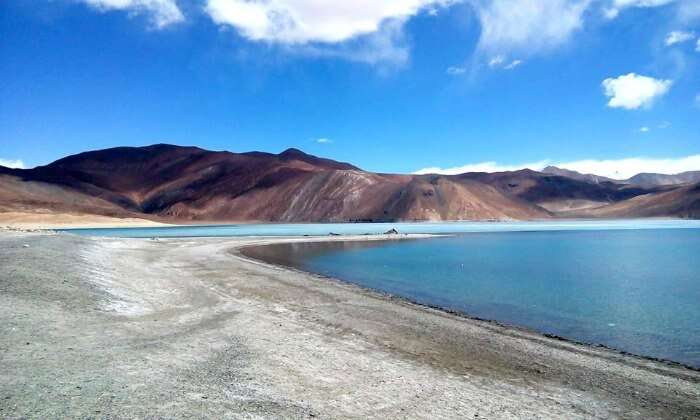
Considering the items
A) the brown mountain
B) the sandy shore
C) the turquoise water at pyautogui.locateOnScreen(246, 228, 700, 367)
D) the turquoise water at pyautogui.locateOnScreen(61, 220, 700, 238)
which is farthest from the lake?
the brown mountain

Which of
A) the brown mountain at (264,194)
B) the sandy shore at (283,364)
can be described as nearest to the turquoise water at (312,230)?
the brown mountain at (264,194)

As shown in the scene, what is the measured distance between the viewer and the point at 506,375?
8.21 meters

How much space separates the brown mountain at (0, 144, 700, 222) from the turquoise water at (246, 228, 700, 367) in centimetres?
9002

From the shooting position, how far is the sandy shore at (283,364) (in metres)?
5.90

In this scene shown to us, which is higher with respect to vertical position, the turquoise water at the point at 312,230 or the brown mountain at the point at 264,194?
the brown mountain at the point at 264,194

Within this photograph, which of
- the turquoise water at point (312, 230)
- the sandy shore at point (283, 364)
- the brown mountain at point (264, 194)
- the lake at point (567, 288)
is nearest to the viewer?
the sandy shore at point (283, 364)

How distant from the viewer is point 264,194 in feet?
489

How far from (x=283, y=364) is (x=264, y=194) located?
471ft

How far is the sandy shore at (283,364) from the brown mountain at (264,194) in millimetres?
102442

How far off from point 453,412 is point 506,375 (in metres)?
2.37

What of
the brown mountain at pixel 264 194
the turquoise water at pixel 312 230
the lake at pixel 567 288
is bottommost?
the lake at pixel 567 288

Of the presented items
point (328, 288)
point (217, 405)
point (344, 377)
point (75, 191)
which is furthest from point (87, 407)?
point (75, 191)

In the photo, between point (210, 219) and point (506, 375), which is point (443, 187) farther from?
point (506, 375)

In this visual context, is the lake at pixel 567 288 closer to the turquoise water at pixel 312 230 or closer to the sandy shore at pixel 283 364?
the sandy shore at pixel 283 364
